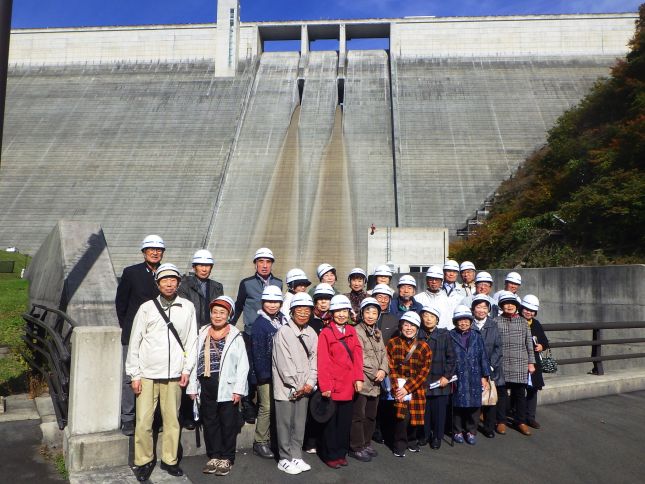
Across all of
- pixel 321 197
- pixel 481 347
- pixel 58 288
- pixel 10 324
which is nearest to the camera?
pixel 481 347

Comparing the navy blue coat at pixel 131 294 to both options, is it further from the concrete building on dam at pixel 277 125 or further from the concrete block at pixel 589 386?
the concrete building on dam at pixel 277 125

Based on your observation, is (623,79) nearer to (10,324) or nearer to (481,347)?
(481,347)

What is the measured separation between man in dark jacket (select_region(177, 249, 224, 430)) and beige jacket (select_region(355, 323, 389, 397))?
4.25 ft

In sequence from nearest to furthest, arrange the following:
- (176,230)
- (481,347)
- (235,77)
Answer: (481,347) → (176,230) → (235,77)

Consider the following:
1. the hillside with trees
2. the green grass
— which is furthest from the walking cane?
the hillside with trees

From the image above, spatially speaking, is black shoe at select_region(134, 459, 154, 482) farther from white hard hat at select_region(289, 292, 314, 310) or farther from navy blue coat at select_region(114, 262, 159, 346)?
white hard hat at select_region(289, 292, 314, 310)

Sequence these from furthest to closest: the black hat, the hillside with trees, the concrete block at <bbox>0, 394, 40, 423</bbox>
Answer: the hillside with trees → the concrete block at <bbox>0, 394, 40, 423</bbox> → the black hat

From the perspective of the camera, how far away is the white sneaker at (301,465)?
178 inches

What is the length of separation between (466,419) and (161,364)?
9.34 feet

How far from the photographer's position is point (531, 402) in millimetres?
5852

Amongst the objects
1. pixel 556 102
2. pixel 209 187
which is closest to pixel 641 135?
pixel 209 187

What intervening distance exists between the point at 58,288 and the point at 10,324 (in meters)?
2.86

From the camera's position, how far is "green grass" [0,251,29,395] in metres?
7.21

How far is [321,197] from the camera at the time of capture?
94.2ft
